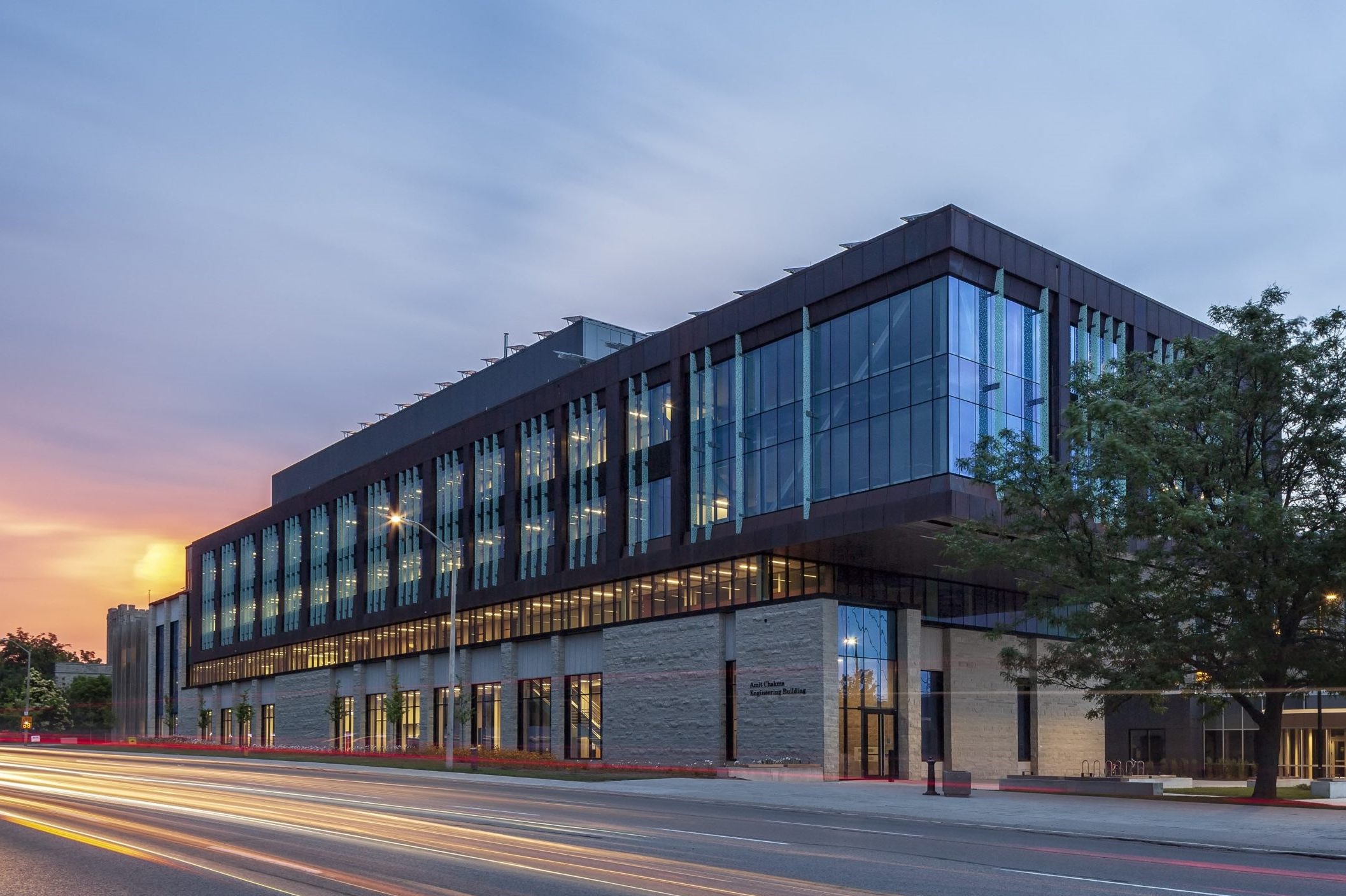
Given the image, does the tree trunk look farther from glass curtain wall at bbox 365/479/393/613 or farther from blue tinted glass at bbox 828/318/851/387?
glass curtain wall at bbox 365/479/393/613

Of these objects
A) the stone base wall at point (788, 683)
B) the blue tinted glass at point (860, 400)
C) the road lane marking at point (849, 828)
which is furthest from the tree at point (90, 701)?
the road lane marking at point (849, 828)

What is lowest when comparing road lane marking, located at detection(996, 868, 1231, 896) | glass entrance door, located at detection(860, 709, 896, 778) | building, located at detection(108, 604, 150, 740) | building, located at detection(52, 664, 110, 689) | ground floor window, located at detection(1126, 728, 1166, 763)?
building, located at detection(52, 664, 110, 689)

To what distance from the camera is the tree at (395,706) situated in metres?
69.2

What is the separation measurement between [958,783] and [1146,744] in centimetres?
2958

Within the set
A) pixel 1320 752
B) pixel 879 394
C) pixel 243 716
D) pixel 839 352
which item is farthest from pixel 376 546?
pixel 1320 752

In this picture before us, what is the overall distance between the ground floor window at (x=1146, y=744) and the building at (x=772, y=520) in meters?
2.78

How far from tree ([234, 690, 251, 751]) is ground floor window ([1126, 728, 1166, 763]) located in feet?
177

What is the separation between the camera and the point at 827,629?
152ft

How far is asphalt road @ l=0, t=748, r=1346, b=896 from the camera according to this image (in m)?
14.4

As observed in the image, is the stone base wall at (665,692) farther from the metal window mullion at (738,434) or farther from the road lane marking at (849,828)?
the road lane marking at (849,828)

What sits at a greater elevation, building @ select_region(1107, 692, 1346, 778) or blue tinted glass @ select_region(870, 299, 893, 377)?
blue tinted glass @ select_region(870, 299, 893, 377)

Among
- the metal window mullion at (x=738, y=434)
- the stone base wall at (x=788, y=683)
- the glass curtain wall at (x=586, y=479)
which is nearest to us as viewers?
the stone base wall at (x=788, y=683)

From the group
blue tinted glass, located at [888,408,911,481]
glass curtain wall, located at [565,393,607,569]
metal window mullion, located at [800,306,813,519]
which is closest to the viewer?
blue tinted glass, located at [888,408,911,481]

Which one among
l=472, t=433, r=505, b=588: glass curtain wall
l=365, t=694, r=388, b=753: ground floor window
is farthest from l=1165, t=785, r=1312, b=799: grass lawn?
l=365, t=694, r=388, b=753: ground floor window
